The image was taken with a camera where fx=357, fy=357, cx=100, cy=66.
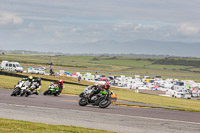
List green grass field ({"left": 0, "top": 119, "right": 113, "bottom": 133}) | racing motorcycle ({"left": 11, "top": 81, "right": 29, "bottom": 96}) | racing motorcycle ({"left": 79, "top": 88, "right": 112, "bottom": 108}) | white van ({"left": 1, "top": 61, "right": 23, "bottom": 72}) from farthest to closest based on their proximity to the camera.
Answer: white van ({"left": 1, "top": 61, "right": 23, "bottom": 72}) < racing motorcycle ({"left": 11, "top": 81, "right": 29, "bottom": 96}) < racing motorcycle ({"left": 79, "top": 88, "right": 112, "bottom": 108}) < green grass field ({"left": 0, "top": 119, "right": 113, "bottom": 133})

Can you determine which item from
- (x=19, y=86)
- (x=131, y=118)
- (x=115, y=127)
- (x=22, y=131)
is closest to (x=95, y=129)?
(x=115, y=127)

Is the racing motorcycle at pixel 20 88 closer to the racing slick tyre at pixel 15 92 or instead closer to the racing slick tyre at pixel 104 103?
the racing slick tyre at pixel 15 92

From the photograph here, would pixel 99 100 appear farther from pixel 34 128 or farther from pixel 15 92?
pixel 34 128

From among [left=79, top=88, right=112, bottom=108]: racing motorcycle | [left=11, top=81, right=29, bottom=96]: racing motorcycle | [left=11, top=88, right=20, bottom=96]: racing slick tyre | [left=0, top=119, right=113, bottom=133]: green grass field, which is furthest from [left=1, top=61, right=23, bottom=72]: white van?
[left=0, top=119, right=113, bottom=133]: green grass field

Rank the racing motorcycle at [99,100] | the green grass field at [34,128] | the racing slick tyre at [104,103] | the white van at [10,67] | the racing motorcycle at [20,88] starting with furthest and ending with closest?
the white van at [10,67] → the racing motorcycle at [20,88] → the racing motorcycle at [99,100] → the racing slick tyre at [104,103] → the green grass field at [34,128]

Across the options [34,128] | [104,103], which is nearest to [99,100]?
[104,103]

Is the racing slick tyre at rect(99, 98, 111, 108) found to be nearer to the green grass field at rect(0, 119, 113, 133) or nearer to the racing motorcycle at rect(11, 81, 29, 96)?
the racing motorcycle at rect(11, 81, 29, 96)

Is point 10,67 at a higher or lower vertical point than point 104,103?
higher

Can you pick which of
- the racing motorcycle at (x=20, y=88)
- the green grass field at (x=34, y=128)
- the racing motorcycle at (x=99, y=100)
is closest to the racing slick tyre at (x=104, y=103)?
the racing motorcycle at (x=99, y=100)

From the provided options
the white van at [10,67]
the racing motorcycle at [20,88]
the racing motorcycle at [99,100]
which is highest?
the white van at [10,67]

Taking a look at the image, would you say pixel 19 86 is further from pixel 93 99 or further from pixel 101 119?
pixel 101 119

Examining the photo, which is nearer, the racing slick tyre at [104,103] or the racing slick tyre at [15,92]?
the racing slick tyre at [104,103]

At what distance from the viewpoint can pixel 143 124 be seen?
15.2m

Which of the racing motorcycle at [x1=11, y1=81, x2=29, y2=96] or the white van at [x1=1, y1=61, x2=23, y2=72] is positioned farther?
the white van at [x1=1, y1=61, x2=23, y2=72]
